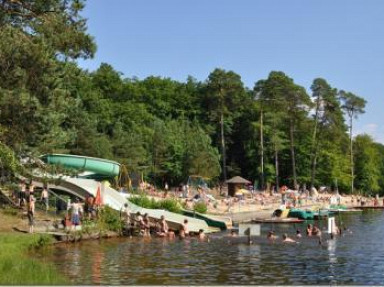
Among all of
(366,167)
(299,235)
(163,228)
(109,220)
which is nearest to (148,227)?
(163,228)

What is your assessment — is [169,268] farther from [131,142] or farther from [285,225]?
[131,142]

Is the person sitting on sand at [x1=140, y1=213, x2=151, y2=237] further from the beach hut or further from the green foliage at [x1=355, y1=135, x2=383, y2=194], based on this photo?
the green foliage at [x1=355, y1=135, x2=383, y2=194]

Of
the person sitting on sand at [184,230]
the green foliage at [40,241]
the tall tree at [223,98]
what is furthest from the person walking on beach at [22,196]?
the tall tree at [223,98]

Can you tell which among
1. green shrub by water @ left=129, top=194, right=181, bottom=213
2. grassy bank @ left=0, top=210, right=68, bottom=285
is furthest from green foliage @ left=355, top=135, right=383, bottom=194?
grassy bank @ left=0, top=210, right=68, bottom=285

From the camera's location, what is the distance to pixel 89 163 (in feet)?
135

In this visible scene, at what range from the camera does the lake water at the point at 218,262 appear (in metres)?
18.9

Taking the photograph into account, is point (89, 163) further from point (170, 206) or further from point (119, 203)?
point (170, 206)

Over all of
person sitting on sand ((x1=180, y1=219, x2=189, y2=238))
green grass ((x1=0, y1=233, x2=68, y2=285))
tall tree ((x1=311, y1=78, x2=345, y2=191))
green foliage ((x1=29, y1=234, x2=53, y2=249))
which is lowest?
green grass ((x1=0, y1=233, x2=68, y2=285))

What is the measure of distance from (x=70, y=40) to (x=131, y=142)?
38997mm

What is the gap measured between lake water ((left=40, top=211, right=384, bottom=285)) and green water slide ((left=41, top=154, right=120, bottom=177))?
9.73 m

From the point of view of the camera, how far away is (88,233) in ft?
97.2

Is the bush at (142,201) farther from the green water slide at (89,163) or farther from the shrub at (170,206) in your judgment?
the green water slide at (89,163)

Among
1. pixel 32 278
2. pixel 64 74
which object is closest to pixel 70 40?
pixel 64 74

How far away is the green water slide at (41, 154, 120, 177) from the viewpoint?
127ft
